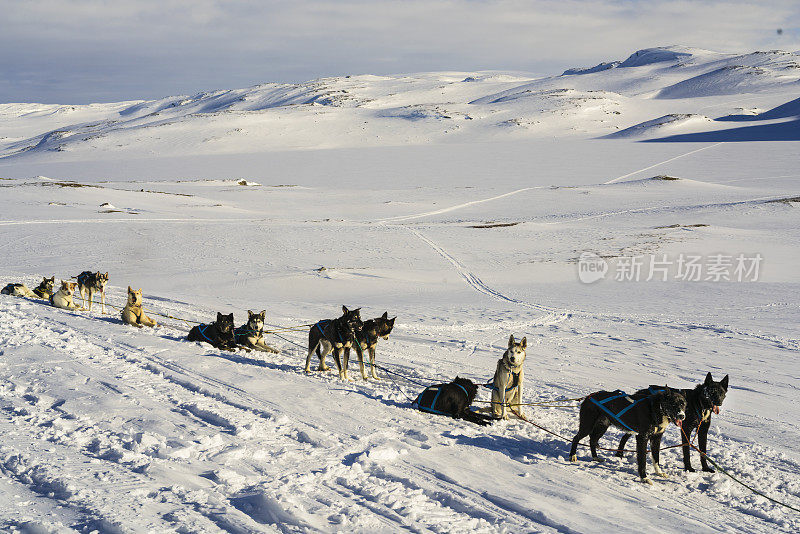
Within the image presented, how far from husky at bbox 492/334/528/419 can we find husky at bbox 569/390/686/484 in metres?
0.93

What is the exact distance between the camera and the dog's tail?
257 inches

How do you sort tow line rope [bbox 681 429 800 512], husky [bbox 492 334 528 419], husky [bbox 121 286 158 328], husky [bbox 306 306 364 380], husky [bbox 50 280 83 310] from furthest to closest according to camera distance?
husky [bbox 50 280 83 310] < husky [bbox 121 286 158 328] < husky [bbox 306 306 364 380] < husky [bbox 492 334 528 419] < tow line rope [bbox 681 429 800 512]

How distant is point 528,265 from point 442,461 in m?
15.6

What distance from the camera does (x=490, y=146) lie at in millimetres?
81125

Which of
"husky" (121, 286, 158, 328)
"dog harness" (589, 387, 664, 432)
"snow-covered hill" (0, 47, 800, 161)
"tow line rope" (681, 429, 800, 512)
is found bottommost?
"tow line rope" (681, 429, 800, 512)

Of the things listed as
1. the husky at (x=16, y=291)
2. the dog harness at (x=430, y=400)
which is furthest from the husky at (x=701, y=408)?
the husky at (x=16, y=291)

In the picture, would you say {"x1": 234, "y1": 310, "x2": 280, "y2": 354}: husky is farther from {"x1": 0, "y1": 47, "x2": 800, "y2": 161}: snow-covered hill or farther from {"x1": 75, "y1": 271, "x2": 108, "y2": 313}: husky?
{"x1": 0, "y1": 47, "x2": 800, "y2": 161}: snow-covered hill

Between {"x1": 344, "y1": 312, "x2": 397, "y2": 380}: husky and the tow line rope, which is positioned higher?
{"x1": 344, "y1": 312, "x2": 397, "y2": 380}: husky

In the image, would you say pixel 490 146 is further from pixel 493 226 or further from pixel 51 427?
pixel 51 427

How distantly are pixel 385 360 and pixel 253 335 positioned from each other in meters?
2.12

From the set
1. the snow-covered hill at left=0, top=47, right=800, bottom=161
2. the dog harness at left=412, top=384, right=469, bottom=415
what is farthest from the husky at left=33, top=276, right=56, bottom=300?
the snow-covered hill at left=0, top=47, right=800, bottom=161

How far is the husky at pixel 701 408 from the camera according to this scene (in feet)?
16.9

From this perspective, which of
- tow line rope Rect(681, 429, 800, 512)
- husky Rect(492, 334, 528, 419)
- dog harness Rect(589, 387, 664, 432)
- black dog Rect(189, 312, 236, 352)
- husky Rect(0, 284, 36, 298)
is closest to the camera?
tow line rope Rect(681, 429, 800, 512)

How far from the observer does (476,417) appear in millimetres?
6578
